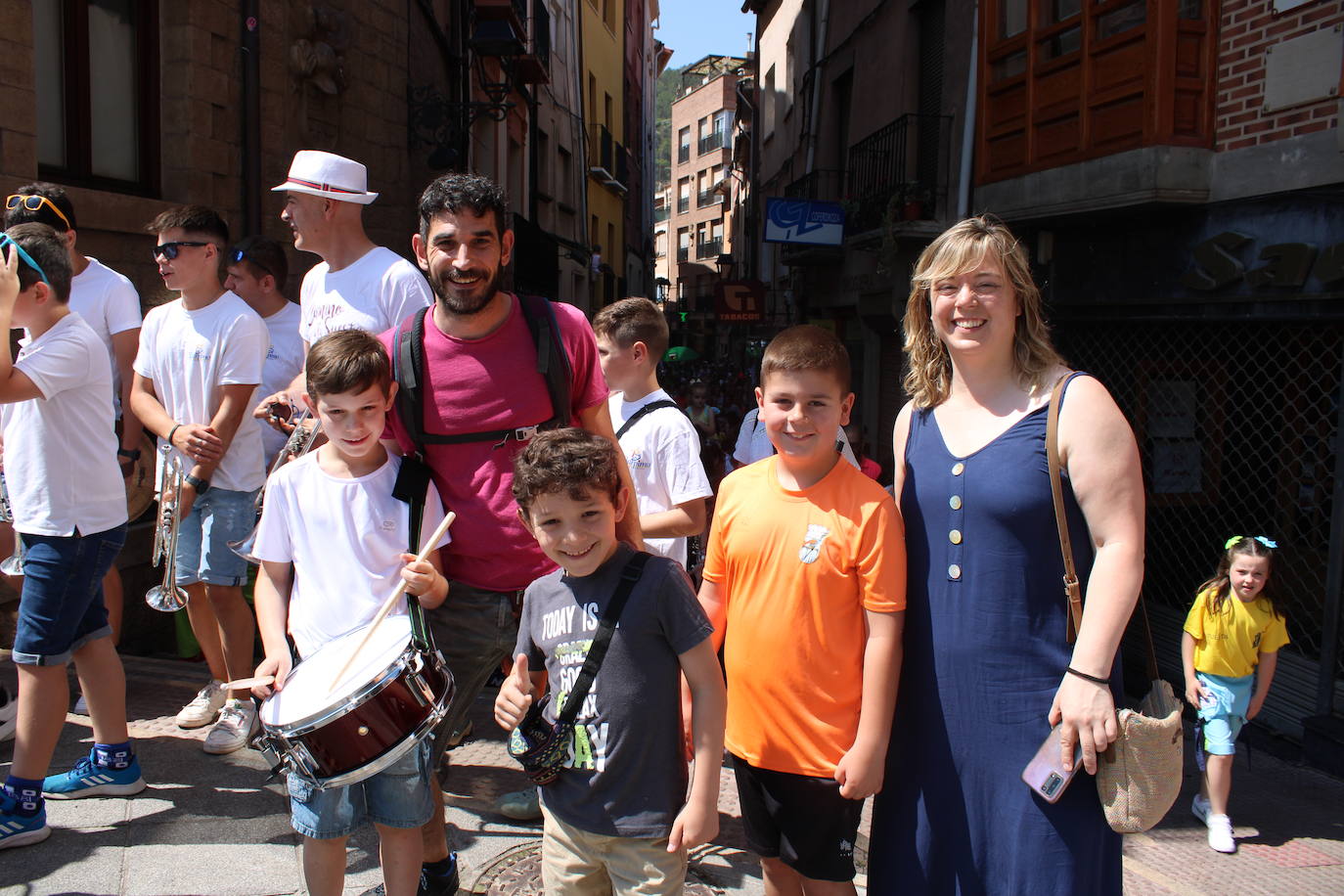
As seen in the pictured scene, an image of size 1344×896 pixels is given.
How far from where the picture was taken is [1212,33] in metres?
6.85

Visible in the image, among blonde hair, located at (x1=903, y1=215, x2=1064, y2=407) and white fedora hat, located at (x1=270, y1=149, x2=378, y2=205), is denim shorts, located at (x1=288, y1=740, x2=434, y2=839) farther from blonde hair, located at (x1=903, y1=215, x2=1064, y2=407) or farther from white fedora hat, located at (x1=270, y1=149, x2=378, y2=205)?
white fedora hat, located at (x1=270, y1=149, x2=378, y2=205)

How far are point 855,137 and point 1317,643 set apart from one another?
10.7 metres

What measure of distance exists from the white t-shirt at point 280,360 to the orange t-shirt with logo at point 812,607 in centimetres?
285

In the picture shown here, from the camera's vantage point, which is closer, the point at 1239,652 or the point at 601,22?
the point at 1239,652

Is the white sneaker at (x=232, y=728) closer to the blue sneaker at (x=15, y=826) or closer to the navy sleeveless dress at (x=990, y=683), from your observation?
the blue sneaker at (x=15, y=826)

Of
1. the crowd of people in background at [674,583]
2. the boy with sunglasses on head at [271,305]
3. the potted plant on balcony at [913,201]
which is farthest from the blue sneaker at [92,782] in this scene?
the potted plant on balcony at [913,201]

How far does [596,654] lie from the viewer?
219 centimetres

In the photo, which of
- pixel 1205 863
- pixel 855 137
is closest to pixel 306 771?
pixel 1205 863

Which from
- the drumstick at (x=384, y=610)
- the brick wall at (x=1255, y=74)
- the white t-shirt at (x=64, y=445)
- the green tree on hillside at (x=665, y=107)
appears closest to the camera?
the drumstick at (x=384, y=610)

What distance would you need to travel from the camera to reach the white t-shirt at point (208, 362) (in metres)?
3.89

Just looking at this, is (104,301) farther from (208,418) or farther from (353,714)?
(353,714)

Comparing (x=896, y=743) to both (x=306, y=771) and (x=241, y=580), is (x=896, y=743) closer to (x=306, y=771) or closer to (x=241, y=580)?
(x=306, y=771)

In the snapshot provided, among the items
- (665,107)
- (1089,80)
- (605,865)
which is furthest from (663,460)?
(665,107)

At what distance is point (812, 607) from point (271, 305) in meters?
3.46
